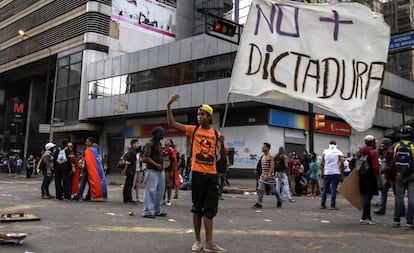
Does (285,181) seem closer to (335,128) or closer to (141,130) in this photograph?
(335,128)

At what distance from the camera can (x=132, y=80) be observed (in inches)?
1239

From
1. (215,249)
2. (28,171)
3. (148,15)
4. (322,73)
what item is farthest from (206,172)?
(148,15)

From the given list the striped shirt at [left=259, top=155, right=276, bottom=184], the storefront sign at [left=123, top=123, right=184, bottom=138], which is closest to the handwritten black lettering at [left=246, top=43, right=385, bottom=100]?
the striped shirt at [left=259, top=155, right=276, bottom=184]

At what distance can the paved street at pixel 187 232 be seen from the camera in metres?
5.43

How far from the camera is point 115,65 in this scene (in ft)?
108

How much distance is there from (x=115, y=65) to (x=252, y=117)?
42.5 ft

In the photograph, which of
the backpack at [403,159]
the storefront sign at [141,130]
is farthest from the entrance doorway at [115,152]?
the backpack at [403,159]

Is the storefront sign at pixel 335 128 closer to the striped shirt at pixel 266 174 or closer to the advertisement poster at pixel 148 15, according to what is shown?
the advertisement poster at pixel 148 15

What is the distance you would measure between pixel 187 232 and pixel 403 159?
152 inches

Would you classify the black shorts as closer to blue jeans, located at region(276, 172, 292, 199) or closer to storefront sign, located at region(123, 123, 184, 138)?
blue jeans, located at region(276, 172, 292, 199)

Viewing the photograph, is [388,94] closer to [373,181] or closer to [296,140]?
[296,140]

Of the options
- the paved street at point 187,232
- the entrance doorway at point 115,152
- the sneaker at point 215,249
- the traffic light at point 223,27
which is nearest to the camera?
the sneaker at point 215,249

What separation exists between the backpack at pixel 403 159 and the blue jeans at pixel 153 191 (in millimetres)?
4375

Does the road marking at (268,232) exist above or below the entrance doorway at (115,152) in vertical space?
below
